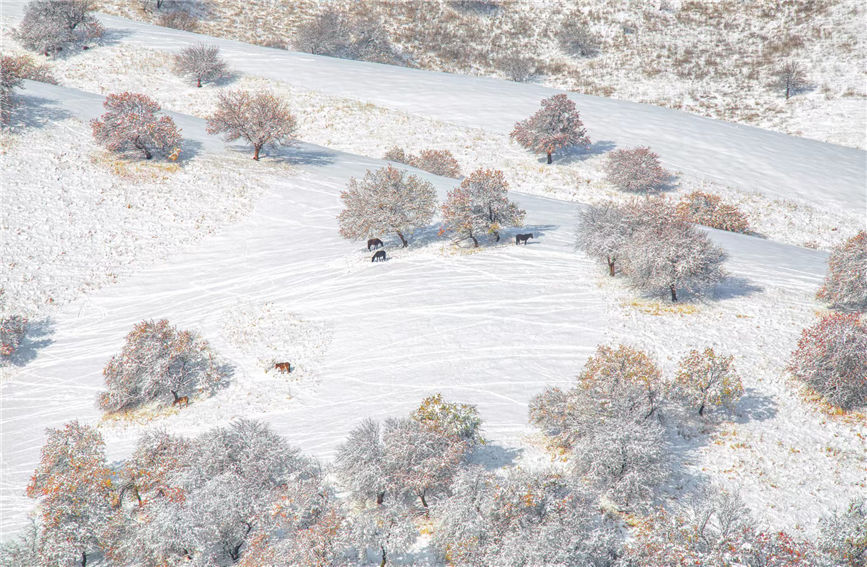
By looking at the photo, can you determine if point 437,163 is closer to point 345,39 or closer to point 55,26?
point 345,39

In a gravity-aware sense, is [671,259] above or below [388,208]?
below

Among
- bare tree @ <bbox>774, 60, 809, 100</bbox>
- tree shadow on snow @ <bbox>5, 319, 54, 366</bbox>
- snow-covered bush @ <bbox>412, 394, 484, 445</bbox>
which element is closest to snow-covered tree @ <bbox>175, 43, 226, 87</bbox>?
tree shadow on snow @ <bbox>5, 319, 54, 366</bbox>

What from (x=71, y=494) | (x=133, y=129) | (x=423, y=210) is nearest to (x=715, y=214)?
(x=423, y=210)

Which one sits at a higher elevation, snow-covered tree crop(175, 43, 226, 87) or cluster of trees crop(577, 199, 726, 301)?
snow-covered tree crop(175, 43, 226, 87)

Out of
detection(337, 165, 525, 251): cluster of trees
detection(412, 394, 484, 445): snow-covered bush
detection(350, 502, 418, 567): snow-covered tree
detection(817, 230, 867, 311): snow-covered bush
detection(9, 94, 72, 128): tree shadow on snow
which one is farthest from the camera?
detection(9, 94, 72, 128): tree shadow on snow

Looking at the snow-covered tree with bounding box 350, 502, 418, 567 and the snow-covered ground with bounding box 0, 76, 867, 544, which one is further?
the snow-covered ground with bounding box 0, 76, 867, 544

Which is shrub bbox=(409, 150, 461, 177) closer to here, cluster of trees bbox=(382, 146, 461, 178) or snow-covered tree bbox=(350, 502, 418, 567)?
cluster of trees bbox=(382, 146, 461, 178)
